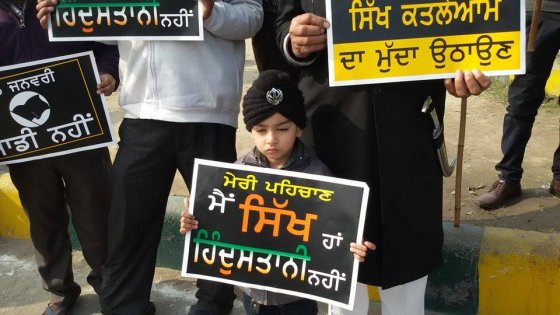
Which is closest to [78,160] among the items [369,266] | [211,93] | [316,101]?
[211,93]

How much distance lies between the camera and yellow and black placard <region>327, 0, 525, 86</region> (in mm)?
1873

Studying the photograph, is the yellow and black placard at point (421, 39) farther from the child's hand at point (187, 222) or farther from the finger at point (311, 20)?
the child's hand at point (187, 222)

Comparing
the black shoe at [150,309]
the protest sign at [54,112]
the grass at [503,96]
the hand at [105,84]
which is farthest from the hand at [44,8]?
the grass at [503,96]

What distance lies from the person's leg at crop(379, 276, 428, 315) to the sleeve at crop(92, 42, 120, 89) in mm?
1484

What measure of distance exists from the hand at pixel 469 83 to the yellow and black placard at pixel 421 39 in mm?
39

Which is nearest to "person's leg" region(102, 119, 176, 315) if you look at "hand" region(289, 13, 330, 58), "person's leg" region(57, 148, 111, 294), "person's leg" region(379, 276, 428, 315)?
"person's leg" region(57, 148, 111, 294)

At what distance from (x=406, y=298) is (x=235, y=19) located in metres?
1.23

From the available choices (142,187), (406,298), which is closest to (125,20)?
(142,187)

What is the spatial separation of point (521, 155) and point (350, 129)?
6.38ft

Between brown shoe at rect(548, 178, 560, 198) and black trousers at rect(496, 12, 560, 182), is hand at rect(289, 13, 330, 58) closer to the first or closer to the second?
black trousers at rect(496, 12, 560, 182)

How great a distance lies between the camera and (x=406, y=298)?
2.17 meters

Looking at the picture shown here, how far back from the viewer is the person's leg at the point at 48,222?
8.83ft

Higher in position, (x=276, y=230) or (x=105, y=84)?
(x=105, y=84)

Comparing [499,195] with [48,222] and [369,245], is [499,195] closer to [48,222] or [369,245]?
[369,245]
